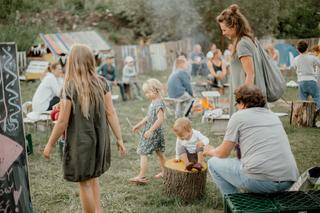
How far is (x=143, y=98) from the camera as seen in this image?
43.0 ft

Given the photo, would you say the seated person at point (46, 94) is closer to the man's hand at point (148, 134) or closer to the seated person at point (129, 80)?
the man's hand at point (148, 134)

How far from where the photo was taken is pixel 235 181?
4.20m

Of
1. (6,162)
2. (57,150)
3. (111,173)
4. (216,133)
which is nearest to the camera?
(6,162)

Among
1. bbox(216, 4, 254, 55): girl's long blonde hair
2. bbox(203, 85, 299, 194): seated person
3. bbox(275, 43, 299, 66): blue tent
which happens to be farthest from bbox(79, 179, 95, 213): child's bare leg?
bbox(275, 43, 299, 66): blue tent

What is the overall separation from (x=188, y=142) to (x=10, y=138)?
2.11 m

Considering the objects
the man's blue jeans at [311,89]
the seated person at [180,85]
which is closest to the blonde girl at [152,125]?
the seated person at [180,85]

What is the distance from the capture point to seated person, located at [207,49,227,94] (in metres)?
12.5

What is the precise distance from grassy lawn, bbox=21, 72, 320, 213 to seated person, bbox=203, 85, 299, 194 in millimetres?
1066

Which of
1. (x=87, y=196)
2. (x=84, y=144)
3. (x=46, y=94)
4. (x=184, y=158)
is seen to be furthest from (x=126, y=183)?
(x=46, y=94)

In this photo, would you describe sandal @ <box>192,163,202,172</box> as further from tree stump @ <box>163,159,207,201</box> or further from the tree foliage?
the tree foliage

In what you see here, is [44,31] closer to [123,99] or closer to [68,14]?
[68,14]

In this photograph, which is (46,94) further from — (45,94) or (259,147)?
(259,147)

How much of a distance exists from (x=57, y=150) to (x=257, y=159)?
4.45 m

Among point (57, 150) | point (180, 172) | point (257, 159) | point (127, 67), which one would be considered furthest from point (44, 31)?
point (257, 159)
